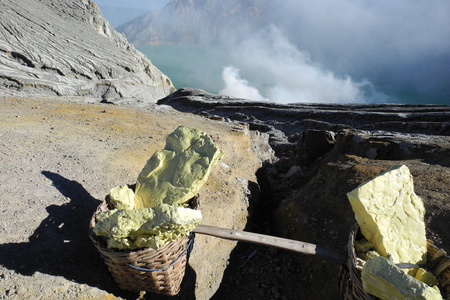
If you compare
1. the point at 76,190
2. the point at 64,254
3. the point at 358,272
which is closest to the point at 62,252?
the point at 64,254

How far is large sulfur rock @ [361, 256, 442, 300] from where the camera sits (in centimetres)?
107

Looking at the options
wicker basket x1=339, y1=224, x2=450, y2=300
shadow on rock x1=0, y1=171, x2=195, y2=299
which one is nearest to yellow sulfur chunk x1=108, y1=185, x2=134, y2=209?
shadow on rock x1=0, y1=171, x2=195, y2=299

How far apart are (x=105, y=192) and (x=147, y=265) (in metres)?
1.14

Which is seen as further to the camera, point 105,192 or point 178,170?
point 105,192

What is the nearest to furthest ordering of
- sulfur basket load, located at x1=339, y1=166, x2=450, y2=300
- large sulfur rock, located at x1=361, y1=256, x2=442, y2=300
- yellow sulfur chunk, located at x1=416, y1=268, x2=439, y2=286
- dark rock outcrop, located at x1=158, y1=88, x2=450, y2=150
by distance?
large sulfur rock, located at x1=361, y1=256, x2=442, y2=300 < sulfur basket load, located at x1=339, y1=166, x2=450, y2=300 < yellow sulfur chunk, located at x1=416, y1=268, x2=439, y2=286 < dark rock outcrop, located at x1=158, y1=88, x2=450, y2=150

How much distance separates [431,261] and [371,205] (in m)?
0.46


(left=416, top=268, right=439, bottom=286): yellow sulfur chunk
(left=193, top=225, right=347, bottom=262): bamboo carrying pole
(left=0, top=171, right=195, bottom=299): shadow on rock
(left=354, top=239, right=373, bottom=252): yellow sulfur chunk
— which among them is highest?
(left=354, top=239, right=373, bottom=252): yellow sulfur chunk

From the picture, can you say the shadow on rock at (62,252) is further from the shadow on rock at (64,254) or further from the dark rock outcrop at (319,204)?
the dark rock outcrop at (319,204)

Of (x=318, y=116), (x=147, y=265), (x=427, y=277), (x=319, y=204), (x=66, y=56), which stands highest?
(x=66, y=56)

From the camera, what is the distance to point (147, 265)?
1540mm

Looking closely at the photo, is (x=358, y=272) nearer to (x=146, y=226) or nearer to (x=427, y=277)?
(x=427, y=277)

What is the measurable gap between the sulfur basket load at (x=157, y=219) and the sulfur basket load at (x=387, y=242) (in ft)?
2.66

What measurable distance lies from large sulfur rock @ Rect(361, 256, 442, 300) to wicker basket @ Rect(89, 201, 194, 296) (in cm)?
98

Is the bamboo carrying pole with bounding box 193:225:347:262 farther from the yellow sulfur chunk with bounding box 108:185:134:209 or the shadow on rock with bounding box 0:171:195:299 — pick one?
the shadow on rock with bounding box 0:171:195:299
